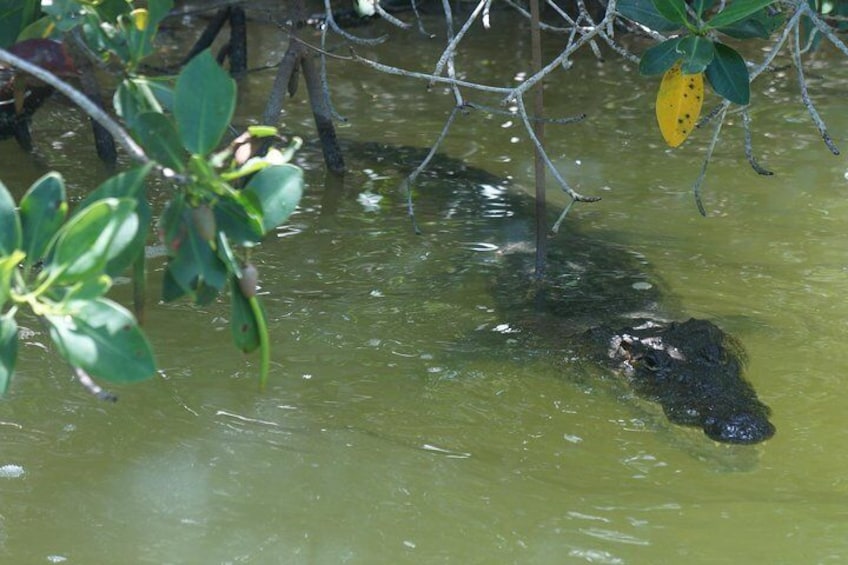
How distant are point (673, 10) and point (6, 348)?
2.21 metres

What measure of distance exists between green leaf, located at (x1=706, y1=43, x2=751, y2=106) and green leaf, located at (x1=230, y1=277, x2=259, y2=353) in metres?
1.84

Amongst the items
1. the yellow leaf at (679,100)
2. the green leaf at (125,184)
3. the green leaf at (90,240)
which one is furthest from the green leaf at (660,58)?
the green leaf at (90,240)

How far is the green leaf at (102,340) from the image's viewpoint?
5.98 ft

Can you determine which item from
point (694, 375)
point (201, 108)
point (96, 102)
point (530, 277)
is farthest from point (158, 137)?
point (96, 102)

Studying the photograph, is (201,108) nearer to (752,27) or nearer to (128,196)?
(128,196)

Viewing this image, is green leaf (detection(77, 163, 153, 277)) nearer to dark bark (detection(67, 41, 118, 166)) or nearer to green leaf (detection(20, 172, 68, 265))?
green leaf (detection(20, 172, 68, 265))

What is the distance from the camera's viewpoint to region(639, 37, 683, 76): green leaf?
345 cm

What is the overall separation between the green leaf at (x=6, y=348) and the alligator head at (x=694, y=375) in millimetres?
2907

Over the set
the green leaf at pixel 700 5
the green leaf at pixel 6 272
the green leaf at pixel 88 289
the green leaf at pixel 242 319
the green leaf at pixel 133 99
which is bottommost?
the green leaf at pixel 242 319

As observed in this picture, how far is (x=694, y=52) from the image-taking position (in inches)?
130

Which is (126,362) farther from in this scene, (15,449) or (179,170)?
(15,449)

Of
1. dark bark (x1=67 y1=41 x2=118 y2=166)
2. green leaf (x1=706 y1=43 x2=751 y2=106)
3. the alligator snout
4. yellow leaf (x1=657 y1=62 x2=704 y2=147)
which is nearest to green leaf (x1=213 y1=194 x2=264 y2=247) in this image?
green leaf (x1=706 y1=43 x2=751 y2=106)

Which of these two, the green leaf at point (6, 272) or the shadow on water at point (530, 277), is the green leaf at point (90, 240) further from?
the shadow on water at point (530, 277)

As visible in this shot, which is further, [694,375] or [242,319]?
[694,375]
